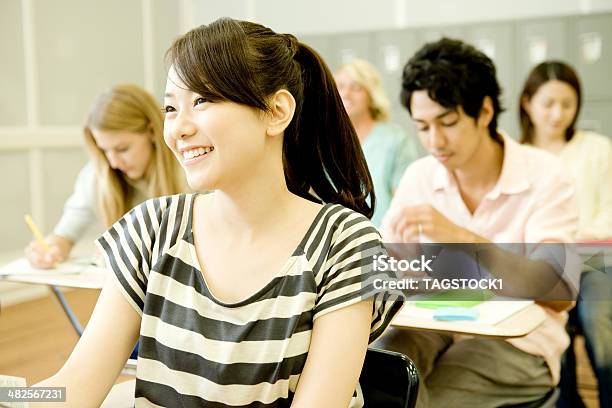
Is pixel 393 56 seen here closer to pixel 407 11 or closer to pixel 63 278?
pixel 407 11

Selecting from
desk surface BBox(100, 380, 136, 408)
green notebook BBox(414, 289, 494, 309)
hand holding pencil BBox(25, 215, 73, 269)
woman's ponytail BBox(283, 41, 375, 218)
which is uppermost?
woman's ponytail BBox(283, 41, 375, 218)

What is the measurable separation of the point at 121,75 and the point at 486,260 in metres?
4.02

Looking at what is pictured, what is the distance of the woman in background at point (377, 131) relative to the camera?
9.12 feet

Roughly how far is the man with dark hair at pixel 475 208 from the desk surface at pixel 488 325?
0.15 m

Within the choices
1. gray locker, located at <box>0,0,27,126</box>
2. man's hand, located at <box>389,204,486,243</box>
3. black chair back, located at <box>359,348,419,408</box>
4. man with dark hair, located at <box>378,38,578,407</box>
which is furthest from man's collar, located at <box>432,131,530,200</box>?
gray locker, located at <box>0,0,27,126</box>

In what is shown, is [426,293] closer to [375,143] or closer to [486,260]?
[486,260]

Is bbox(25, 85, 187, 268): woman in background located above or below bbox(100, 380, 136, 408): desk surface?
above

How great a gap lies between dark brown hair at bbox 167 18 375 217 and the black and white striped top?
0.33ft

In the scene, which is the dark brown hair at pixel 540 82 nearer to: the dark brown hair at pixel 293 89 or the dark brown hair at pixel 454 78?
the dark brown hair at pixel 454 78

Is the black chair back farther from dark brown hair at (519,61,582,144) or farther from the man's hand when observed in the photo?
dark brown hair at (519,61,582,144)

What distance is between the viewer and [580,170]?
Answer: 9.63ft

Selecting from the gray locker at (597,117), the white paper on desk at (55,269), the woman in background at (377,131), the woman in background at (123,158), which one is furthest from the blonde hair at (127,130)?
the gray locker at (597,117)

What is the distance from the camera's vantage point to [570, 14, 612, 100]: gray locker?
180 inches

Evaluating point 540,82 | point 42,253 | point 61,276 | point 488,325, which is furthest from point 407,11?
point 488,325
